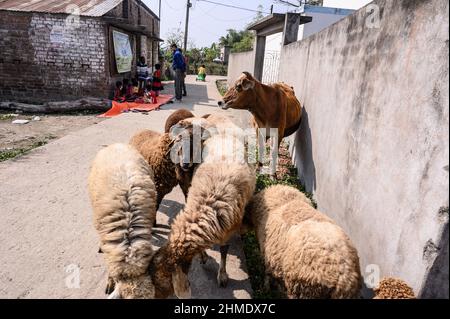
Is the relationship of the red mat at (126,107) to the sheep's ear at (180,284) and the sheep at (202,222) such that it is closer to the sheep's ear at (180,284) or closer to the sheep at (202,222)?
the sheep at (202,222)

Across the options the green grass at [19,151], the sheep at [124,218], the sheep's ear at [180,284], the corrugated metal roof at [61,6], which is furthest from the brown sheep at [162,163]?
the corrugated metal roof at [61,6]

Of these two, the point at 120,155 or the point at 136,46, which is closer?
the point at 120,155

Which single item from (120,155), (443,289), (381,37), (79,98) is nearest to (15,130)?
(79,98)

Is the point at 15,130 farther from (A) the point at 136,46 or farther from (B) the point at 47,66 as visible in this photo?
(A) the point at 136,46

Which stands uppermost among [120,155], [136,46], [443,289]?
[136,46]

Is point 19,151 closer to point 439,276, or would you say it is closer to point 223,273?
point 223,273

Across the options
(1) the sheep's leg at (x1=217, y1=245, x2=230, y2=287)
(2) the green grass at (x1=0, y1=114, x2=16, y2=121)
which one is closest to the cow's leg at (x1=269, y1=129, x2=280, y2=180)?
(1) the sheep's leg at (x1=217, y1=245, x2=230, y2=287)

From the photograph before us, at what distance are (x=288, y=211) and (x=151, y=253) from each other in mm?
1380

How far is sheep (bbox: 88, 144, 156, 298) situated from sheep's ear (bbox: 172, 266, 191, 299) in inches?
7.6

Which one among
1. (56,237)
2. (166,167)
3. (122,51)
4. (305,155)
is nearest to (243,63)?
(122,51)

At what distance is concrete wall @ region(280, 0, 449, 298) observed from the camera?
194 centimetres

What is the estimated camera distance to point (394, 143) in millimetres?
2455

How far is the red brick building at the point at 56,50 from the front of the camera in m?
12.2

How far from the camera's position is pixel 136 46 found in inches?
734
